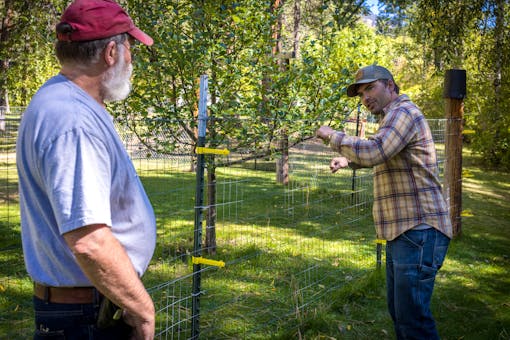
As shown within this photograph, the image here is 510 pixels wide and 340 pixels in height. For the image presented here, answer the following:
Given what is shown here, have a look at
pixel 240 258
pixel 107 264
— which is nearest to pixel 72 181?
pixel 107 264

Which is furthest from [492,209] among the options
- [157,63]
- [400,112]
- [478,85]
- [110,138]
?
[110,138]

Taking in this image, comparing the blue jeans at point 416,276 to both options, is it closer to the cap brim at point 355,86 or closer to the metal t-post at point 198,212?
the cap brim at point 355,86

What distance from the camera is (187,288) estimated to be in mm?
5496

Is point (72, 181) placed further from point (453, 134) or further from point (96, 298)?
point (453, 134)

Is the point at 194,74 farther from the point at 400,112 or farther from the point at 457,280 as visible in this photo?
the point at 457,280

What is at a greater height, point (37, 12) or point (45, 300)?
point (37, 12)

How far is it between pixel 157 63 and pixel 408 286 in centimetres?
364

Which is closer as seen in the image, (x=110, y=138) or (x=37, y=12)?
(x=110, y=138)

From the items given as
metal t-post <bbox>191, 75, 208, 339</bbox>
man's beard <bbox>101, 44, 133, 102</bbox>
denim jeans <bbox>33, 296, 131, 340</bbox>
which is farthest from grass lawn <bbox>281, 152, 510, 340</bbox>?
man's beard <bbox>101, 44, 133, 102</bbox>

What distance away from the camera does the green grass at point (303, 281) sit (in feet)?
15.7

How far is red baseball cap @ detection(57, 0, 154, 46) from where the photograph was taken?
1.79 metres

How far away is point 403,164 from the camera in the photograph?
335 cm

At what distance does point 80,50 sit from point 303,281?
4619mm

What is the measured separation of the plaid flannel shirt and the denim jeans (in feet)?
5.98
